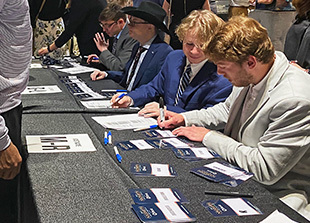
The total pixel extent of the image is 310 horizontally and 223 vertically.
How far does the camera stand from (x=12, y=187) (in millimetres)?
1555

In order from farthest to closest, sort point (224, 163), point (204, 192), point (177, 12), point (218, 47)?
point (177, 12) < point (218, 47) < point (224, 163) < point (204, 192)

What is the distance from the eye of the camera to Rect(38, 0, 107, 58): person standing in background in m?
4.26

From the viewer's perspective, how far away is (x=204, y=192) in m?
1.41

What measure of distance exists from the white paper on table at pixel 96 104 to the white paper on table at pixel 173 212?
127cm

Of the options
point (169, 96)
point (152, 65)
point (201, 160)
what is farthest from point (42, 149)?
point (152, 65)

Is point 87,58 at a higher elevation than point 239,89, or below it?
below

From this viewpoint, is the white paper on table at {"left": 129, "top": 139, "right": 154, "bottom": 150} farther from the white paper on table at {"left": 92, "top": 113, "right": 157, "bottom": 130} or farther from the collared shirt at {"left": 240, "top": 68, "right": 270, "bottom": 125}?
the collared shirt at {"left": 240, "top": 68, "right": 270, "bottom": 125}

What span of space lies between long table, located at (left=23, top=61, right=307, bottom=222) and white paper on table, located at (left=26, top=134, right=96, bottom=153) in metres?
0.04

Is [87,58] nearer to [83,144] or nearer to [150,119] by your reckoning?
[150,119]

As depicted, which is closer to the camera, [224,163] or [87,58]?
[224,163]

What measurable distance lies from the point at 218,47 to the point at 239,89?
338mm

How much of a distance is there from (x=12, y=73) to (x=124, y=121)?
0.86m

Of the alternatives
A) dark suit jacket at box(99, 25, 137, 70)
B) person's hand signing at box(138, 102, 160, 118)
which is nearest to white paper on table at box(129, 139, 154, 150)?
person's hand signing at box(138, 102, 160, 118)

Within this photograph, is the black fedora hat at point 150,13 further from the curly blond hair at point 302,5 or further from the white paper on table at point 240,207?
the white paper on table at point 240,207
